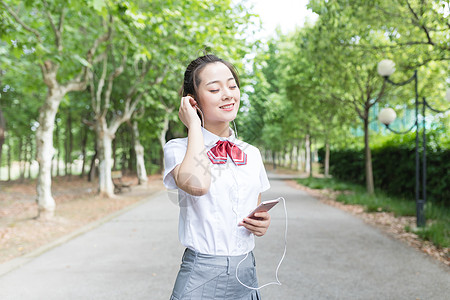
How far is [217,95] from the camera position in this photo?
178 cm

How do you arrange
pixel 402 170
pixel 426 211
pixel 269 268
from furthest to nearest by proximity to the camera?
pixel 402 170, pixel 426 211, pixel 269 268

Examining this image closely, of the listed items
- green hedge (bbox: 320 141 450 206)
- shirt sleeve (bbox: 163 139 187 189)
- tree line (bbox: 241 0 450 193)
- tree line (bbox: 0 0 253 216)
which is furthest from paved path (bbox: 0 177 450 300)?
tree line (bbox: 0 0 253 216)

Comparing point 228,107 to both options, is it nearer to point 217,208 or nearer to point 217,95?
point 217,95

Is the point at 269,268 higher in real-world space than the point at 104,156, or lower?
lower

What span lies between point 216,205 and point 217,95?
474mm

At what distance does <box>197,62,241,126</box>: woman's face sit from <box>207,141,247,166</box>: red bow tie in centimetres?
11

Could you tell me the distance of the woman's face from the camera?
5.82ft

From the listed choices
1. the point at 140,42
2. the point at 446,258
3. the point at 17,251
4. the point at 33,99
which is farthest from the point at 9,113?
the point at 446,258

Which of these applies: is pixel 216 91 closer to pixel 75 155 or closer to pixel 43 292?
pixel 43 292

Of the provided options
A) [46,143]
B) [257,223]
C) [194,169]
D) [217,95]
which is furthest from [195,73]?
[46,143]

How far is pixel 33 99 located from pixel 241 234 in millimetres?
24562

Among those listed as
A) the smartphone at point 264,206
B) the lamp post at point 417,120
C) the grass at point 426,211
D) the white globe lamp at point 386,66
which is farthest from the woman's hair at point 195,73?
the white globe lamp at point 386,66

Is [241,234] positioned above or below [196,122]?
below

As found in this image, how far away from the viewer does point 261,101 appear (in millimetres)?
2666
